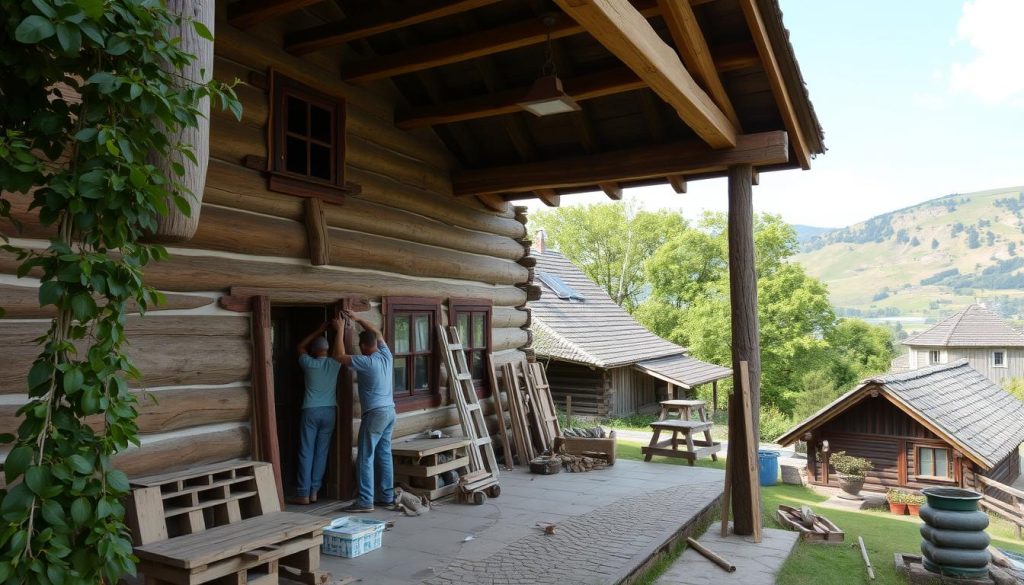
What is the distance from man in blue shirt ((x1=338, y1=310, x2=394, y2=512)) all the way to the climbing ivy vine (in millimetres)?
4846

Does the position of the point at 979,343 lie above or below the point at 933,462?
above

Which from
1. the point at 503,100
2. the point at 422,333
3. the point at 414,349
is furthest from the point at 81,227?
the point at 422,333

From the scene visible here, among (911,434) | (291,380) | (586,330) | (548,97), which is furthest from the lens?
(586,330)

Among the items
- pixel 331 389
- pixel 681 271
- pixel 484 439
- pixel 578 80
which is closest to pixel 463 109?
pixel 578 80

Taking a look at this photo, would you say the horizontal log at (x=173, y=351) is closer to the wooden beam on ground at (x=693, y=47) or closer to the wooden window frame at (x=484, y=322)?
the wooden window frame at (x=484, y=322)

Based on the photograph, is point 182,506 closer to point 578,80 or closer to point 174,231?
point 174,231

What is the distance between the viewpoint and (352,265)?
851cm

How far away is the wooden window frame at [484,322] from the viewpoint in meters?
10.6

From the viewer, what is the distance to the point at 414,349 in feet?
31.8

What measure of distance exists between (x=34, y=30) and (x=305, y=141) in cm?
550

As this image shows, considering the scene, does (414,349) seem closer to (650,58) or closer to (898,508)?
(650,58)

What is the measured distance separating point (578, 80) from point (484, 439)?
482 centimetres

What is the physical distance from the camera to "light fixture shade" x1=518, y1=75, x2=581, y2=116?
688 cm

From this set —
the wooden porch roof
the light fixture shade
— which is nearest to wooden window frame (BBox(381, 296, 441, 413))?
the wooden porch roof
